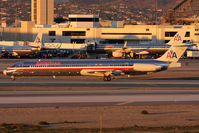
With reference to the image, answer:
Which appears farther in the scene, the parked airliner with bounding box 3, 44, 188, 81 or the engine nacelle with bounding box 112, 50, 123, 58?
the engine nacelle with bounding box 112, 50, 123, 58

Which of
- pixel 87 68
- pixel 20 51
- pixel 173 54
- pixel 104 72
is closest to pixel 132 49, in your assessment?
pixel 20 51

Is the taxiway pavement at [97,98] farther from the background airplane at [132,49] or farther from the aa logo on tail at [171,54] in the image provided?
the background airplane at [132,49]

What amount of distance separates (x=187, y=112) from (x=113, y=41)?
353 ft

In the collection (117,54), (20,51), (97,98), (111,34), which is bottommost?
(97,98)

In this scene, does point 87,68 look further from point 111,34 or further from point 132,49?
point 111,34

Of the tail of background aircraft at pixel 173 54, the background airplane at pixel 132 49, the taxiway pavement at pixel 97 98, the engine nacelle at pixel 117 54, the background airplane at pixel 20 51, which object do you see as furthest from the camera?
the background airplane at pixel 20 51

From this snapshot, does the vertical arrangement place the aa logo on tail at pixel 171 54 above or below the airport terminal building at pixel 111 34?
below

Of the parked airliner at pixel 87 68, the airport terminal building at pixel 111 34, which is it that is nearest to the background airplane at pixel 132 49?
the airport terminal building at pixel 111 34

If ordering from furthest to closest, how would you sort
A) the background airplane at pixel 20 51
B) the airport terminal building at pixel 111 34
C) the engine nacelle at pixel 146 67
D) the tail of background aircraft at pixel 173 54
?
the airport terminal building at pixel 111 34
the background airplane at pixel 20 51
the tail of background aircraft at pixel 173 54
the engine nacelle at pixel 146 67

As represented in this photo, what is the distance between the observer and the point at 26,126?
1044 inches

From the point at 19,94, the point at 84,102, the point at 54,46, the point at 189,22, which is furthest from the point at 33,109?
the point at 189,22

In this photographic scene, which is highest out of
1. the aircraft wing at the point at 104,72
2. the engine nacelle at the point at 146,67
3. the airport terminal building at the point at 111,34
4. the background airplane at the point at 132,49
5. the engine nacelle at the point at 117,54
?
the airport terminal building at the point at 111,34

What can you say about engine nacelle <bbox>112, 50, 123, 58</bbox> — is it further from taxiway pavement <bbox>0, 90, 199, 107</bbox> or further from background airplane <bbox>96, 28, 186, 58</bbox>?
taxiway pavement <bbox>0, 90, 199, 107</bbox>

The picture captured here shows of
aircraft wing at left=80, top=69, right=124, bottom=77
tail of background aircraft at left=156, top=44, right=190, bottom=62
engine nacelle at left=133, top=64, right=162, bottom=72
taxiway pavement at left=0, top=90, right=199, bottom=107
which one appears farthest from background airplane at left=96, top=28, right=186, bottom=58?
taxiway pavement at left=0, top=90, right=199, bottom=107
